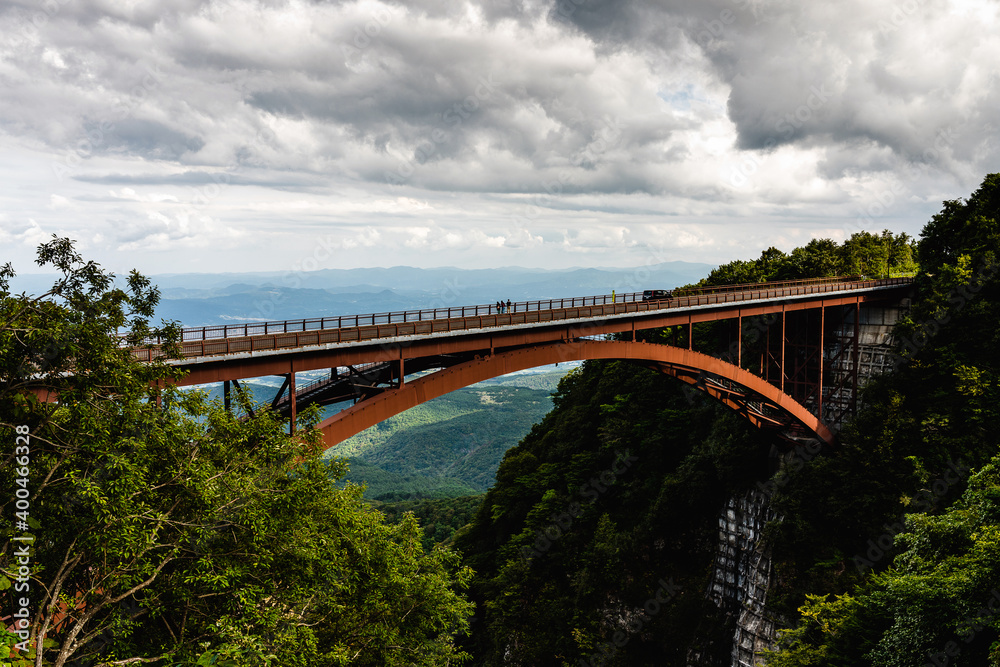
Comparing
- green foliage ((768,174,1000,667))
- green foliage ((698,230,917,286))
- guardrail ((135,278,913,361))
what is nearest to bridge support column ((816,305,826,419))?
green foliage ((768,174,1000,667))

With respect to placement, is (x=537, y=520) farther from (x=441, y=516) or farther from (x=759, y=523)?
(x=441, y=516)

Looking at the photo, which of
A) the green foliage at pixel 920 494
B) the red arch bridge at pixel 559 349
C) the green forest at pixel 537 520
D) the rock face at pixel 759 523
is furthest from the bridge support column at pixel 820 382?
the green foliage at pixel 920 494

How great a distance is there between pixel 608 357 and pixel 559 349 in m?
2.37

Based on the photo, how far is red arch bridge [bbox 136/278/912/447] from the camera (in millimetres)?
17562

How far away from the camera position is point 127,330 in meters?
12.1

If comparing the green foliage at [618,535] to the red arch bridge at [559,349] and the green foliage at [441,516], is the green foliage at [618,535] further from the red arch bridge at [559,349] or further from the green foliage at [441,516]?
the green foliage at [441,516]

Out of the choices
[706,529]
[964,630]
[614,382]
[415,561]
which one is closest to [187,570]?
[415,561]

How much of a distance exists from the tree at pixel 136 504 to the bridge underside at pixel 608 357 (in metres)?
3.87

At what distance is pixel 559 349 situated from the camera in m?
25.1

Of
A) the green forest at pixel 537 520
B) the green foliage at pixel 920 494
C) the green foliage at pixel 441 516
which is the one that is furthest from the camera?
the green foliage at pixel 441 516

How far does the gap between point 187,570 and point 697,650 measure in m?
29.5

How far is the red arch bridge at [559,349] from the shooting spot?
17.6 metres

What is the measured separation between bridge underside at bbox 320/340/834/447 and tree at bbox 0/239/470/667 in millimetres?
3873

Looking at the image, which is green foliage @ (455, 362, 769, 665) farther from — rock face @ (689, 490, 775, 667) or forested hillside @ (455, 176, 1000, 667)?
rock face @ (689, 490, 775, 667)
